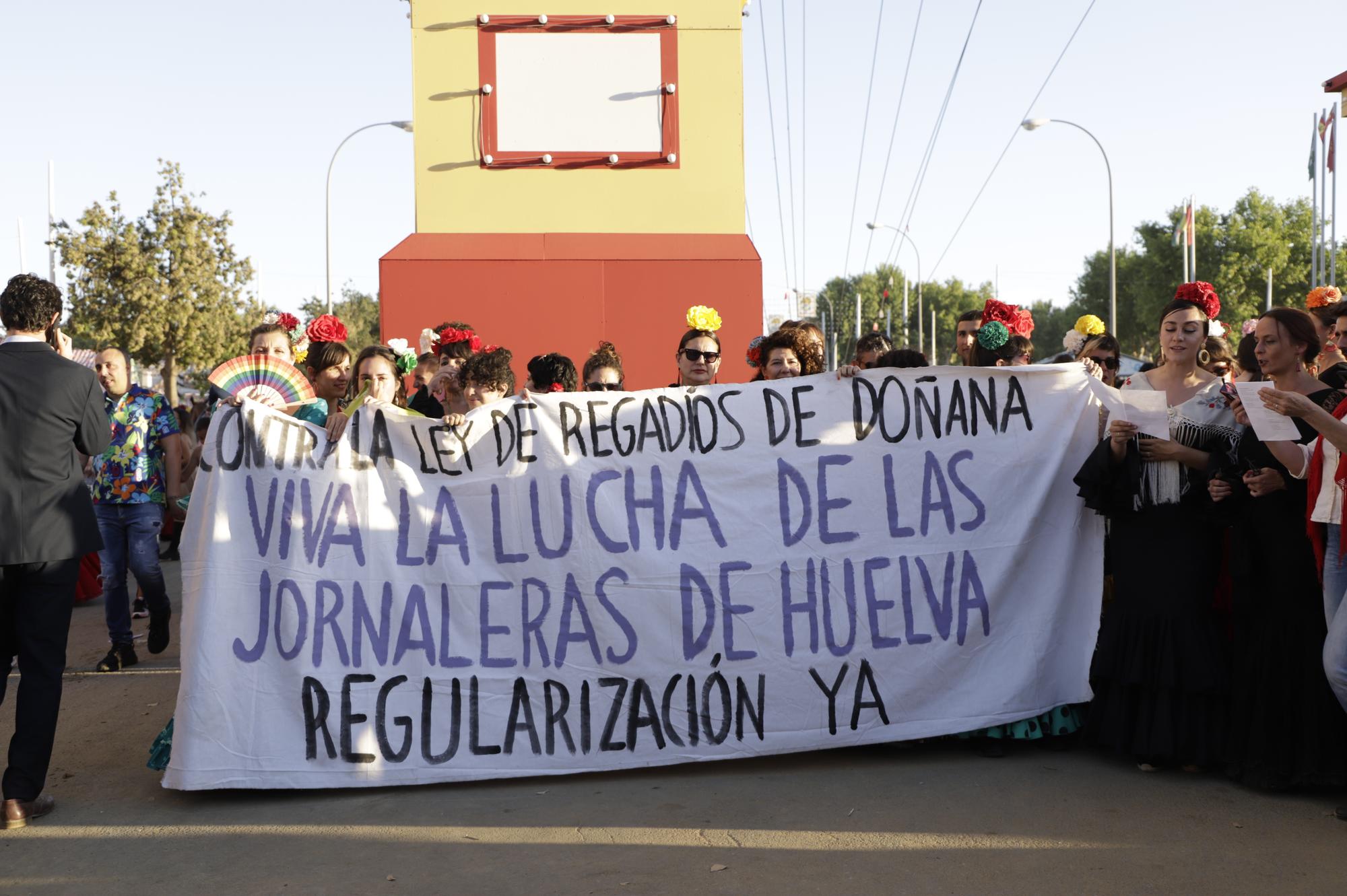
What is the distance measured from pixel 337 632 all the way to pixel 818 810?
81.6 inches

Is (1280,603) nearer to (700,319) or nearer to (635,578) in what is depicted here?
(635,578)

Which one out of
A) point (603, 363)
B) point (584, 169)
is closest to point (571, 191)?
point (584, 169)

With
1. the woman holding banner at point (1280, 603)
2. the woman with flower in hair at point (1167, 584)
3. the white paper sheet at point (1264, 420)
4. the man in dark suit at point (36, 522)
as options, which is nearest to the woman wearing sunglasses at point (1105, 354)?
the woman with flower in hair at point (1167, 584)

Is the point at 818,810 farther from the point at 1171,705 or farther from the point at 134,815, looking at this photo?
the point at 134,815

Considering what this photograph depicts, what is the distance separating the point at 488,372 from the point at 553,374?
635mm

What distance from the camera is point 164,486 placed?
7.42m

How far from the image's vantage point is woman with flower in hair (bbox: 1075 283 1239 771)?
4734 millimetres

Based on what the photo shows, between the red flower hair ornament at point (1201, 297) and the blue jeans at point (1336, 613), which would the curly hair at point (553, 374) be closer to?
the red flower hair ornament at point (1201, 297)

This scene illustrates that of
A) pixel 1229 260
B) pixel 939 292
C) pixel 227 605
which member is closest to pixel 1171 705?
pixel 227 605

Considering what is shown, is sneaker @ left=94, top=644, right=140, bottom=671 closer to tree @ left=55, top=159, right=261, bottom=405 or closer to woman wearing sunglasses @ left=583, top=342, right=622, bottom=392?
woman wearing sunglasses @ left=583, top=342, right=622, bottom=392

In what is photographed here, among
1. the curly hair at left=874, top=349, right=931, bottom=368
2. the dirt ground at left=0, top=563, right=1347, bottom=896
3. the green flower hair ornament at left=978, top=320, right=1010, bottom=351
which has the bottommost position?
the dirt ground at left=0, top=563, right=1347, bottom=896

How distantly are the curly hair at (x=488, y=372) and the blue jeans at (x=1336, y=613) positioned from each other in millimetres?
3388

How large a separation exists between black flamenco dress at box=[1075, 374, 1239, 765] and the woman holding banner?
100mm

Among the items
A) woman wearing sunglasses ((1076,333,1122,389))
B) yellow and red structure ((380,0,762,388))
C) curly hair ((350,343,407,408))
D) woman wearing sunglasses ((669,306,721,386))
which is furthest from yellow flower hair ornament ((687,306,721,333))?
yellow and red structure ((380,0,762,388))
